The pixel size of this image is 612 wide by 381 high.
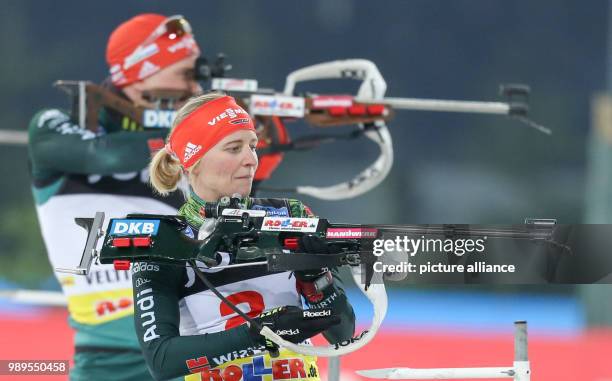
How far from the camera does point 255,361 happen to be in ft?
11.7

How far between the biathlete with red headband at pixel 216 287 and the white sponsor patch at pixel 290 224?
17 centimetres

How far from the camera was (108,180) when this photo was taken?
550 centimetres

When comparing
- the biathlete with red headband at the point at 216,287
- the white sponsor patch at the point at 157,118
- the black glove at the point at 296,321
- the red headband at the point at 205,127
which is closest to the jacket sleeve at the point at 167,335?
the biathlete with red headband at the point at 216,287

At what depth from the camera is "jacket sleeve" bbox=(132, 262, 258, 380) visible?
3.27m

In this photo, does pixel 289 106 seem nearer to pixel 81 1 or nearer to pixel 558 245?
pixel 558 245

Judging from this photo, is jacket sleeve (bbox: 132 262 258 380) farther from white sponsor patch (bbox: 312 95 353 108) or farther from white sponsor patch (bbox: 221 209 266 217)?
white sponsor patch (bbox: 312 95 353 108)

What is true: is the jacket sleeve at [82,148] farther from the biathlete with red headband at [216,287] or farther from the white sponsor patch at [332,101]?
the biathlete with red headband at [216,287]

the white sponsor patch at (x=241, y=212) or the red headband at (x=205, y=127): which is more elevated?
the red headband at (x=205, y=127)

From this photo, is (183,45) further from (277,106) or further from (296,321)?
(296,321)

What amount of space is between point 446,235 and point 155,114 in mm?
2604

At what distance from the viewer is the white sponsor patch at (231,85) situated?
18.9 feet

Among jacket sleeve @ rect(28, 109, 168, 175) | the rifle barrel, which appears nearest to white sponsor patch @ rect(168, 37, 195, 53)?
jacket sleeve @ rect(28, 109, 168, 175)

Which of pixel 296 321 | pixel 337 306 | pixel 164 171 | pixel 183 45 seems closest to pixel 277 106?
pixel 183 45

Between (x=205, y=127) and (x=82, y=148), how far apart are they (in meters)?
1.93
